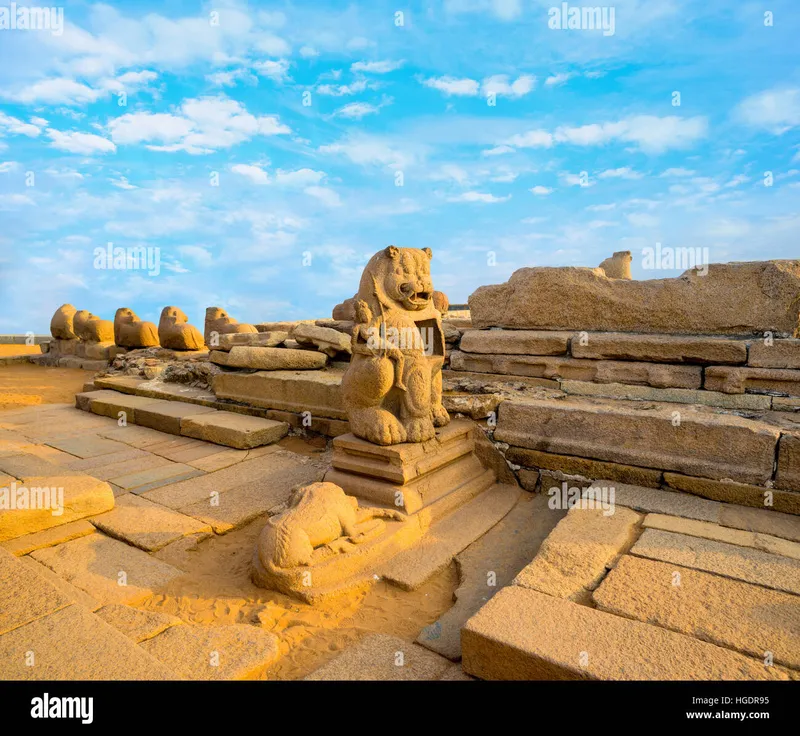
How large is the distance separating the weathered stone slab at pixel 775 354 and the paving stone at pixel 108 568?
4.19m

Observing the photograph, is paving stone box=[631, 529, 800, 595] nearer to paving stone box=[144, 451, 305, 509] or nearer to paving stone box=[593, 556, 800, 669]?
paving stone box=[593, 556, 800, 669]

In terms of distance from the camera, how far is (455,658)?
216 cm

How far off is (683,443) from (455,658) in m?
2.22

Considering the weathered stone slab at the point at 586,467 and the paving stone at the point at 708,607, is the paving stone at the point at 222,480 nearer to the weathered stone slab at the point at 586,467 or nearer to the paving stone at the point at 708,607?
the weathered stone slab at the point at 586,467

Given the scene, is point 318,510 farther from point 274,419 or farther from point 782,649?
point 274,419

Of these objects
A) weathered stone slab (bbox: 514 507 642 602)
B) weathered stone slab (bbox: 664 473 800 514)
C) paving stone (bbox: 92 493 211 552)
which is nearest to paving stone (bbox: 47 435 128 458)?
paving stone (bbox: 92 493 211 552)

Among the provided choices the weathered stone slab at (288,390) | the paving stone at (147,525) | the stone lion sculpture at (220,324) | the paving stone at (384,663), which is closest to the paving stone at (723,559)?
the paving stone at (384,663)

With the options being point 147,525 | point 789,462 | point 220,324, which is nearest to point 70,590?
point 147,525

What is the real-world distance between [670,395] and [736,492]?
37.1 inches

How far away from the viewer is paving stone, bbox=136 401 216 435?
5695mm

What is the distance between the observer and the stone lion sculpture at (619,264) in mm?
9023

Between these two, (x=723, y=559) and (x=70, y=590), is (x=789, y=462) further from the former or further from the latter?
(x=70, y=590)
